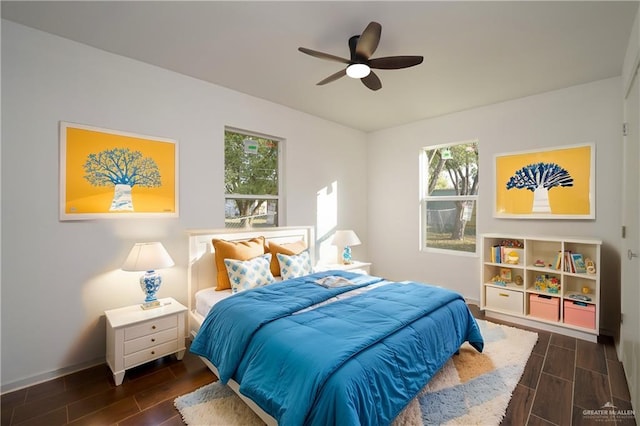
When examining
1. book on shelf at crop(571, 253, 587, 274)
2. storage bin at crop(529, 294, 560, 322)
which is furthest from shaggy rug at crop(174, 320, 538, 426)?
book on shelf at crop(571, 253, 587, 274)

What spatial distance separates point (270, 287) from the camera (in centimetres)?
258

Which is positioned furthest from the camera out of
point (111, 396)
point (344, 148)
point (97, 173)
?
point (344, 148)

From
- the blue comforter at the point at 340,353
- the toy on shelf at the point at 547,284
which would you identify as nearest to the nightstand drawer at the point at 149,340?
the blue comforter at the point at 340,353

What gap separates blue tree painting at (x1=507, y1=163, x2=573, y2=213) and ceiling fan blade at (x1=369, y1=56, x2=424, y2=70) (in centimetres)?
238

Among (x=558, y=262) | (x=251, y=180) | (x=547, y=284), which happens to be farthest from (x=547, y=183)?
(x=251, y=180)

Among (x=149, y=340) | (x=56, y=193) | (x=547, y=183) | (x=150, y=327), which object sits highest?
(x=547, y=183)

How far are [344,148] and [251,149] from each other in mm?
1733

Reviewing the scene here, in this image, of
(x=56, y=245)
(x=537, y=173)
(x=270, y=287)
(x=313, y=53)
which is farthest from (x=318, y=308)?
(x=537, y=173)

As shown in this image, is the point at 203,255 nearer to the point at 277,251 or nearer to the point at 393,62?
the point at 277,251

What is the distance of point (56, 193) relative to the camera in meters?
2.34

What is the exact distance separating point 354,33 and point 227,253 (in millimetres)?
2316

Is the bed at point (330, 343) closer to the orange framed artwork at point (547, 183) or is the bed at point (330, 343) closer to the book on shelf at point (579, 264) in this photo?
the book on shelf at point (579, 264)

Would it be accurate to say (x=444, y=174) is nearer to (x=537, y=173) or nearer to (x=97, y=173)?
(x=537, y=173)

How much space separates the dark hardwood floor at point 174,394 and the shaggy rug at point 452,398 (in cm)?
7
